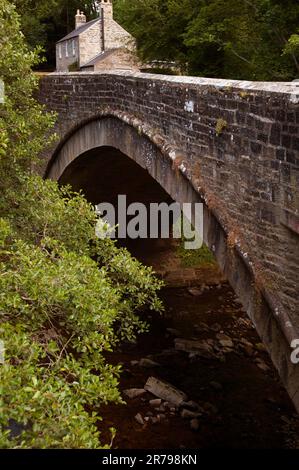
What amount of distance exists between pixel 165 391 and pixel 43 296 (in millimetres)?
7208

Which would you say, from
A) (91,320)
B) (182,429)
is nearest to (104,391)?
(91,320)

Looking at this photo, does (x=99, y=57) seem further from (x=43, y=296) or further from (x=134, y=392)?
(x=43, y=296)

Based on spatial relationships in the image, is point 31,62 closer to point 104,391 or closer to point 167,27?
point 104,391

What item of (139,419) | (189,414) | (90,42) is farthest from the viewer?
(90,42)

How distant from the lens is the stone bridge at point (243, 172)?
219 inches

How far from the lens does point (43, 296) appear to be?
4891mm

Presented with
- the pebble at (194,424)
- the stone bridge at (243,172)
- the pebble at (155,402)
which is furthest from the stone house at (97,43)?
the pebble at (194,424)

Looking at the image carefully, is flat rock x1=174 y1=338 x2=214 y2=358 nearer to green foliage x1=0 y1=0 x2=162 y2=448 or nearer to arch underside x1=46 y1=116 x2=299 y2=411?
arch underside x1=46 y1=116 x2=299 y2=411

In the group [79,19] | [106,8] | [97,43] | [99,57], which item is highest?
[79,19]

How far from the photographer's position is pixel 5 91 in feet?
25.6

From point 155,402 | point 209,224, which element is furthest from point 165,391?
point 209,224

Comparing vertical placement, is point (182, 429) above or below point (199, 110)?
below

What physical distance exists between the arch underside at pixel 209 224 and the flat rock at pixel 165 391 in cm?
468

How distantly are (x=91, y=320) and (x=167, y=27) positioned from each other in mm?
13327
